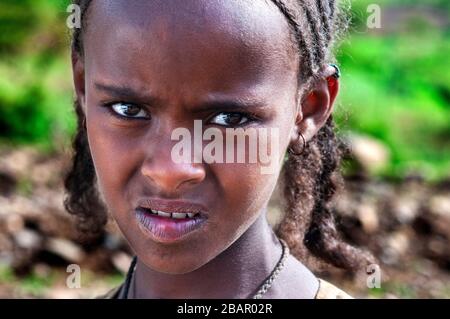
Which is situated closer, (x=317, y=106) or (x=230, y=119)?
(x=230, y=119)

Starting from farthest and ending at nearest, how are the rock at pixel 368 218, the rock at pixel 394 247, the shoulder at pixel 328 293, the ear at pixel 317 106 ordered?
the rock at pixel 368 218
the rock at pixel 394 247
the shoulder at pixel 328 293
the ear at pixel 317 106

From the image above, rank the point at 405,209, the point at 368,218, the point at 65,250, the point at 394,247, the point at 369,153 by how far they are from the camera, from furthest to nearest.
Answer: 1. the point at 369,153
2. the point at 405,209
3. the point at 368,218
4. the point at 394,247
5. the point at 65,250

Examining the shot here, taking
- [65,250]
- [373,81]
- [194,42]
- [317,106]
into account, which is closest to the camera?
[194,42]

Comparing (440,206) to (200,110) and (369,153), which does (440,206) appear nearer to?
(369,153)

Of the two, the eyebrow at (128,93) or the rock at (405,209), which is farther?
the rock at (405,209)

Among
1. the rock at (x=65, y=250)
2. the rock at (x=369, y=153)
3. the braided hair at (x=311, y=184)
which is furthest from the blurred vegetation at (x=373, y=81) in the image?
the braided hair at (x=311, y=184)

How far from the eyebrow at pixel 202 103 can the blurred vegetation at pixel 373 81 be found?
4245 mm

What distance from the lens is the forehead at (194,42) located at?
1760 mm

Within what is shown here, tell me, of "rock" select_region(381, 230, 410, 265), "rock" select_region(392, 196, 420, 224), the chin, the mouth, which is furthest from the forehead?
"rock" select_region(392, 196, 420, 224)

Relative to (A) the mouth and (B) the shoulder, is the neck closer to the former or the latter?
(B) the shoulder

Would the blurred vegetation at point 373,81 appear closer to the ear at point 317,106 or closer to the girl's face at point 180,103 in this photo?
the ear at point 317,106

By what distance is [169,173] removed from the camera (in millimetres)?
1780

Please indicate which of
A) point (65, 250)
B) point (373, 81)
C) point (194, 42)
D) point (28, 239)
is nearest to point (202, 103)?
point (194, 42)

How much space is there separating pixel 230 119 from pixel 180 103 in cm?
13
